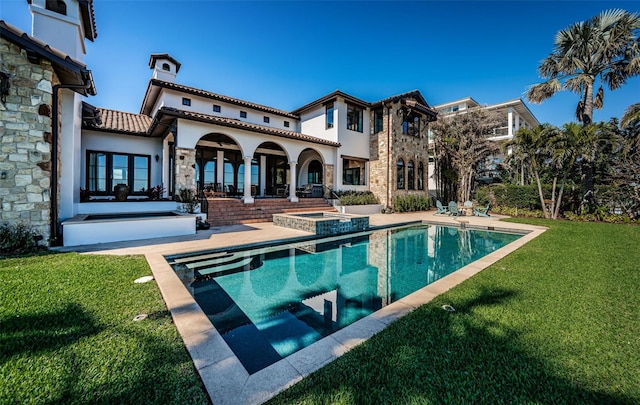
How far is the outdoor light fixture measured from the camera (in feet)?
19.8

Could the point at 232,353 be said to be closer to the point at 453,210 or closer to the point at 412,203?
the point at 453,210

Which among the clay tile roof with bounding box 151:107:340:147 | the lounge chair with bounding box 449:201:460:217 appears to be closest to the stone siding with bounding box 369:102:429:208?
the lounge chair with bounding box 449:201:460:217

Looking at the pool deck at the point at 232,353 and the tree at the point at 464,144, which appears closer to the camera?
the pool deck at the point at 232,353

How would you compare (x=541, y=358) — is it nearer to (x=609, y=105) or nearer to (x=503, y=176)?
(x=609, y=105)

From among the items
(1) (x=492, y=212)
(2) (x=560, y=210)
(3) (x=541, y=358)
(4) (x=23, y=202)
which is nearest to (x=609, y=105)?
(2) (x=560, y=210)

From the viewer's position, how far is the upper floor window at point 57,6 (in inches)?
349

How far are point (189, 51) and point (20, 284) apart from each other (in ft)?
40.7

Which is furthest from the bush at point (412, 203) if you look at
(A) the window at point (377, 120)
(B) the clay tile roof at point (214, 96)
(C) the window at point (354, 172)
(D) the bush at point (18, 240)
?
(D) the bush at point (18, 240)

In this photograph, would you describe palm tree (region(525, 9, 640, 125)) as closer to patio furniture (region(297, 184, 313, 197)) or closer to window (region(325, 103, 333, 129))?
window (region(325, 103, 333, 129))

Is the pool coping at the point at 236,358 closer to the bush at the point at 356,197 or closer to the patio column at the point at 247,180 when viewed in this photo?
the patio column at the point at 247,180

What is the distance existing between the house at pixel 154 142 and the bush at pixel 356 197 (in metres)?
0.68

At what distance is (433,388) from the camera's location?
2.15 m

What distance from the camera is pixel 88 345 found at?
2650 mm

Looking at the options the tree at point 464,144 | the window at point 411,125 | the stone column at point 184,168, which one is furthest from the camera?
the tree at point 464,144
